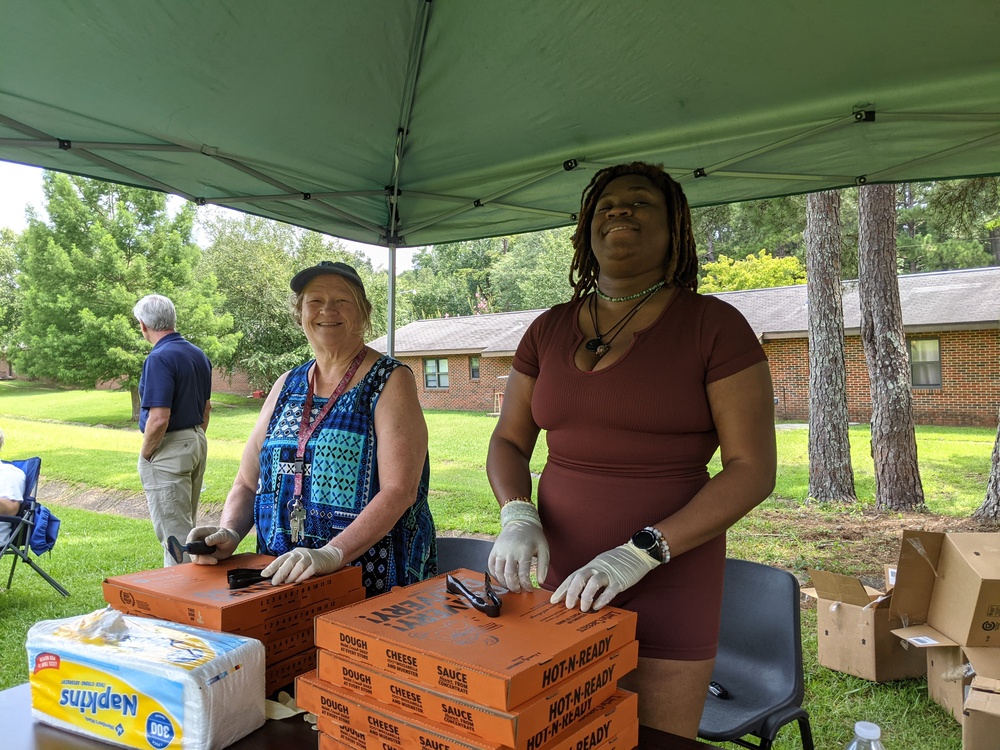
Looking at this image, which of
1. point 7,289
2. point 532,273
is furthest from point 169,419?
point 7,289

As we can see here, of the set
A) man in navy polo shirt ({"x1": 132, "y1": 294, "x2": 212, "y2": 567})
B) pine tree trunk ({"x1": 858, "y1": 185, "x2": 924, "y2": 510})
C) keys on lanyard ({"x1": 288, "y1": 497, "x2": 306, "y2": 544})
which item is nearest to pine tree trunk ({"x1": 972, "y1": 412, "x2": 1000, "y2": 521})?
pine tree trunk ({"x1": 858, "y1": 185, "x2": 924, "y2": 510})

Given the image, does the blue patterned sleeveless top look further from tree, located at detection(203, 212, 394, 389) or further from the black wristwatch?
tree, located at detection(203, 212, 394, 389)

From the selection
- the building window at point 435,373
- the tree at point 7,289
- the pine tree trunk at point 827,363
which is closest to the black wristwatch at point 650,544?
the pine tree trunk at point 827,363

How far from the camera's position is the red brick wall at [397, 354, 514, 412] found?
21.4 meters

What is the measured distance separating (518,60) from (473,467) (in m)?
9.58

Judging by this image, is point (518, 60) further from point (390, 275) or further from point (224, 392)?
point (224, 392)

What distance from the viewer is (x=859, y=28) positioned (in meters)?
1.95

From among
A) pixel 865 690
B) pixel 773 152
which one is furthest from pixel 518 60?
pixel 865 690

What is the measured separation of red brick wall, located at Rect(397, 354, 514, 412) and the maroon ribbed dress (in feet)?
63.3

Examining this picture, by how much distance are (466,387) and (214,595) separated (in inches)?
824

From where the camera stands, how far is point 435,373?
2320cm

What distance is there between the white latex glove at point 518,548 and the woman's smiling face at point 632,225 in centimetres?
63

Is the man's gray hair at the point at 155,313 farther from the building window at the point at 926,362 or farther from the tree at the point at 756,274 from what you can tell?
the tree at the point at 756,274

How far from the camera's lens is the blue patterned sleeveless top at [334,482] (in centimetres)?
180
